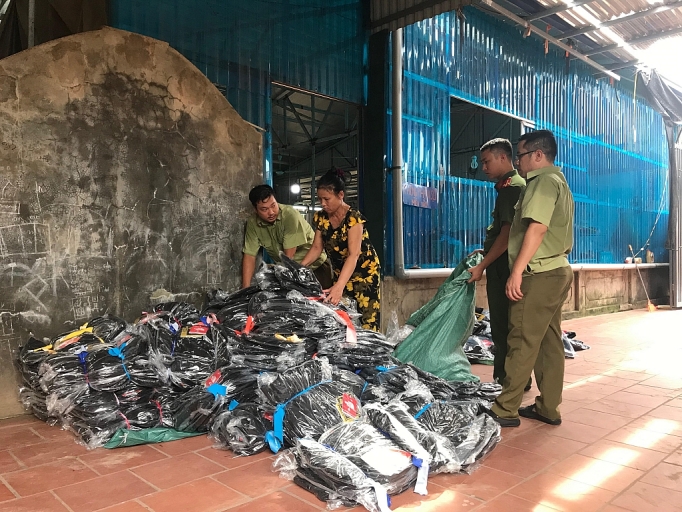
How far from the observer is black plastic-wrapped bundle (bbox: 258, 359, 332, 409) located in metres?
2.89

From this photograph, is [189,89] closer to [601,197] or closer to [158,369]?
[158,369]

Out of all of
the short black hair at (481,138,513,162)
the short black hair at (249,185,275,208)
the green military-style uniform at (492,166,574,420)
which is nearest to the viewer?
the green military-style uniform at (492,166,574,420)

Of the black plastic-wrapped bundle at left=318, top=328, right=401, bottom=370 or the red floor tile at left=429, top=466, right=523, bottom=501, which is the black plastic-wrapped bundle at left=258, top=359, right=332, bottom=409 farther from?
the red floor tile at left=429, top=466, right=523, bottom=501

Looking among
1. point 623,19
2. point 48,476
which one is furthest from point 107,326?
point 623,19

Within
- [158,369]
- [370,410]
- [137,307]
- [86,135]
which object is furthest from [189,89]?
[370,410]

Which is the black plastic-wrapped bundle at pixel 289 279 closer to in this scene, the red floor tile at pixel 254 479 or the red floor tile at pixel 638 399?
the red floor tile at pixel 254 479

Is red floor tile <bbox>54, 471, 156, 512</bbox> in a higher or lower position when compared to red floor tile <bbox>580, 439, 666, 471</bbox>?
higher

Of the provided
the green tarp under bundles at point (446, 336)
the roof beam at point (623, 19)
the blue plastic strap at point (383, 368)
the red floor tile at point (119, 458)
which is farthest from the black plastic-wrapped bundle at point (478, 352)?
the roof beam at point (623, 19)

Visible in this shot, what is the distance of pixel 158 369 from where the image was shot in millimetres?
3287

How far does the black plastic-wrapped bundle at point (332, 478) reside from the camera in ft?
7.29

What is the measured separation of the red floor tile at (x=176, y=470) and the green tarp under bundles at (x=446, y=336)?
6.64 feet

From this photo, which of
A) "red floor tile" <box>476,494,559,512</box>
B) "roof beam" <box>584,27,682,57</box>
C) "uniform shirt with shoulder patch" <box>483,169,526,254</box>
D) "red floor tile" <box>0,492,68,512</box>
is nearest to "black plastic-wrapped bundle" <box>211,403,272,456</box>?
"red floor tile" <box>0,492,68,512</box>

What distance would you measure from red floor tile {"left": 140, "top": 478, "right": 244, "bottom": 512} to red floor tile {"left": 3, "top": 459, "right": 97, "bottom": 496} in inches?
18.6

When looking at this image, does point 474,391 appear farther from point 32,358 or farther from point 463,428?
point 32,358
